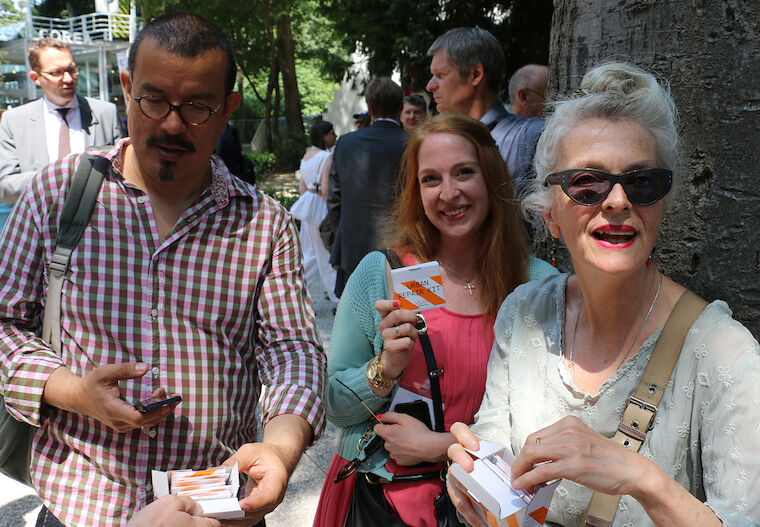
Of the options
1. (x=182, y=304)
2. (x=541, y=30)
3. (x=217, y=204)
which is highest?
(x=541, y=30)

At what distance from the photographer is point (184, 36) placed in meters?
1.97

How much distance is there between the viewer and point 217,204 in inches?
84.9

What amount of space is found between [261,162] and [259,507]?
24859 mm

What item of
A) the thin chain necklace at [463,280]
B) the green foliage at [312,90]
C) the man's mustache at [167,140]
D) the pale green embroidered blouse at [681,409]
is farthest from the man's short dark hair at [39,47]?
the green foliage at [312,90]

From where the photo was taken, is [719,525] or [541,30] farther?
[541,30]

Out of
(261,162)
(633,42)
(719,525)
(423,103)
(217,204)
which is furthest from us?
(261,162)

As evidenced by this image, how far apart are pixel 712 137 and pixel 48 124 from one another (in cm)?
473

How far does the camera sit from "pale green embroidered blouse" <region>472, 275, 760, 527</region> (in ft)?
4.80

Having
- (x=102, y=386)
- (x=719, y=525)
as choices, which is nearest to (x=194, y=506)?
(x=102, y=386)

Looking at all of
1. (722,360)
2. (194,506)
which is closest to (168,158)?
(194,506)

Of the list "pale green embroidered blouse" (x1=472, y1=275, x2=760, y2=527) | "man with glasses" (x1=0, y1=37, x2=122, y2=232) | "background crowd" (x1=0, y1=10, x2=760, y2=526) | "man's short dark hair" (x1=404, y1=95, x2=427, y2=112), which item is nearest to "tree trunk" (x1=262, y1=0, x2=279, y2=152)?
"man's short dark hair" (x1=404, y1=95, x2=427, y2=112)

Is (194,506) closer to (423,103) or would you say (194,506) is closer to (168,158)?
(168,158)

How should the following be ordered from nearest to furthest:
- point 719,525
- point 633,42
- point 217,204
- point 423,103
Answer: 1. point 719,525
2. point 217,204
3. point 633,42
4. point 423,103

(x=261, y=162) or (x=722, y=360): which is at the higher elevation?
(x=722, y=360)
